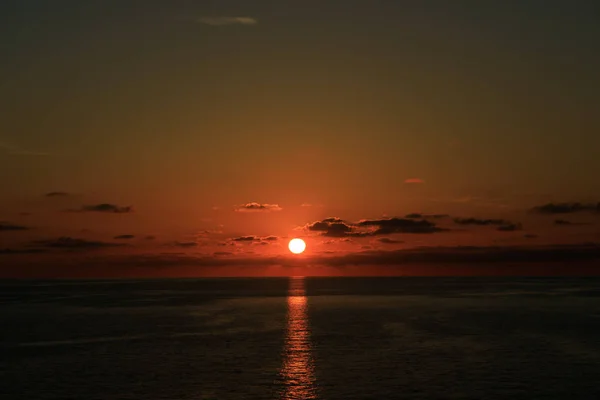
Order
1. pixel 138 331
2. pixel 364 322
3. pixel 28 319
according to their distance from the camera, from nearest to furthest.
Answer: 1. pixel 138 331
2. pixel 364 322
3. pixel 28 319

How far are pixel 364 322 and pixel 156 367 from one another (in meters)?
44.1

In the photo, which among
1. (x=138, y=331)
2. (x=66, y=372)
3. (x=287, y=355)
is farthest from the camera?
(x=138, y=331)

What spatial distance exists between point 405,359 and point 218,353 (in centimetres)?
1548

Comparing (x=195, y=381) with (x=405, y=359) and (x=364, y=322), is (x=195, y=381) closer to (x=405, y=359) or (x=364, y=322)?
(x=405, y=359)

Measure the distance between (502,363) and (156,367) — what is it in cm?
2568

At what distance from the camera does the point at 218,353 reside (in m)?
59.5

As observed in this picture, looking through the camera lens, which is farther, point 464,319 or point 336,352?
point 464,319

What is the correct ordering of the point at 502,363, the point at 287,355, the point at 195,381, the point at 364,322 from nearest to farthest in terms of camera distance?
the point at 195,381, the point at 502,363, the point at 287,355, the point at 364,322

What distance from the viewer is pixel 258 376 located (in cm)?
4772

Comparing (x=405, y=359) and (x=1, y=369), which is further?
(x=405, y=359)

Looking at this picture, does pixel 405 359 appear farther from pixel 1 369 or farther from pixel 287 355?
pixel 1 369

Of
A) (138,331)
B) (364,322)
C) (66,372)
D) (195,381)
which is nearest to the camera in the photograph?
(195,381)

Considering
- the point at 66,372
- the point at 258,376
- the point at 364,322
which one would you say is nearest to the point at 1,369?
the point at 66,372

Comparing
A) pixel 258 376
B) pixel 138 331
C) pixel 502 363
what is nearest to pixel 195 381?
pixel 258 376
